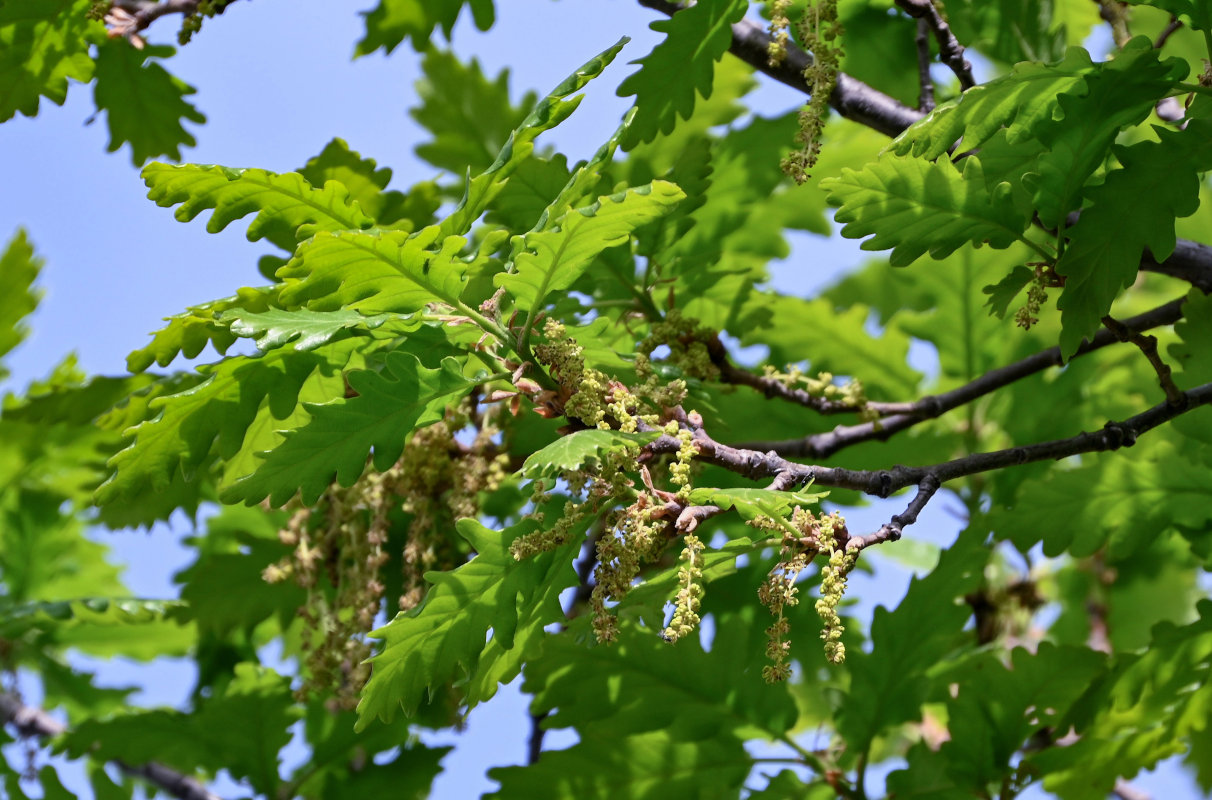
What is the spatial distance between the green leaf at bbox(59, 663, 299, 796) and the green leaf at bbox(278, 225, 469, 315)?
1.42 metres

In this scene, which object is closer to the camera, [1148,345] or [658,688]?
[1148,345]

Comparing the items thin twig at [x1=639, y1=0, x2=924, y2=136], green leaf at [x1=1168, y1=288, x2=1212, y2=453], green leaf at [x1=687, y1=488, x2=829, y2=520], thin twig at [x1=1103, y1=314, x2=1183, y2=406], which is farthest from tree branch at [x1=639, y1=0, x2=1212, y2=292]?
green leaf at [x1=687, y1=488, x2=829, y2=520]

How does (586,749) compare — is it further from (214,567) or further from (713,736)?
(214,567)

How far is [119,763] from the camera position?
3.05 meters

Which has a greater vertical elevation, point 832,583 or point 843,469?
point 843,469

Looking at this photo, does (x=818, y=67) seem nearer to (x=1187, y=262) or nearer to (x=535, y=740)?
(x=1187, y=262)

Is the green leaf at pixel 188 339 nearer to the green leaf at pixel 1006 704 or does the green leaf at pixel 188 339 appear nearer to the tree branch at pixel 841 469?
the tree branch at pixel 841 469

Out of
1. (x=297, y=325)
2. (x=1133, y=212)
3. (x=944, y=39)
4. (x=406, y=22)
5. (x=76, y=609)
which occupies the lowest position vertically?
(x=297, y=325)

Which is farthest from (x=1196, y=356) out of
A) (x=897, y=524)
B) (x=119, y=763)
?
(x=119, y=763)

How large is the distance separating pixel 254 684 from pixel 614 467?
167 centimetres

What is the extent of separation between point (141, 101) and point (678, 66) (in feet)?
4.74

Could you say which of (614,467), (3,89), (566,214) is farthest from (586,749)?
(3,89)

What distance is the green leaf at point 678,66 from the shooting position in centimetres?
200

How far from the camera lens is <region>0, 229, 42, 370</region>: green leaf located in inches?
125
